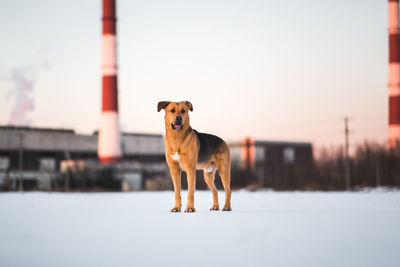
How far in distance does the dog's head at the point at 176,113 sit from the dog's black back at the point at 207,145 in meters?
0.50

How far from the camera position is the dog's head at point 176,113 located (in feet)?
19.5

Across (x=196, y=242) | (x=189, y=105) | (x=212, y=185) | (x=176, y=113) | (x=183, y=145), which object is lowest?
(x=196, y=242)

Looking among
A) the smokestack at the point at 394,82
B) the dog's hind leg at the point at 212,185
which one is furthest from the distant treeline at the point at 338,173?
the dog's hind leg at the point at 212,185

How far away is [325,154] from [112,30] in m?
18.3

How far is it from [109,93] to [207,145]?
97.6 ft

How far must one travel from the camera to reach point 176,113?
5949 mm

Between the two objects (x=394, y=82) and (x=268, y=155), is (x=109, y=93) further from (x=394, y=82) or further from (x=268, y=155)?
(x=394, y=82)

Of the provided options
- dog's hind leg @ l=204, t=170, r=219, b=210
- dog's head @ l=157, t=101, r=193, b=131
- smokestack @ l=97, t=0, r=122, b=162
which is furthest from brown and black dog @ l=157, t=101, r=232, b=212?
smokestack @ l=97, t=0, r=122, b=162

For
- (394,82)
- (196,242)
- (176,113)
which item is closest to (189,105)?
(176,113)

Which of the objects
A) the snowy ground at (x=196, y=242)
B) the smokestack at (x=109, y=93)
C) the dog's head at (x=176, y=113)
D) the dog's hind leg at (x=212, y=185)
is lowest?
the snowy ground at (x=196, y=242)

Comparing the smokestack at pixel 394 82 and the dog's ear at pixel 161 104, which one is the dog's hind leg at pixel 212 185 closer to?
the dog's ear at pixel 161 104

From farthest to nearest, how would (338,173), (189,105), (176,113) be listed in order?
1. (338,173)
2. (189,105)
3. (176,113)

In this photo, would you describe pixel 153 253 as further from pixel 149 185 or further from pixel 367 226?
pixel 149 185

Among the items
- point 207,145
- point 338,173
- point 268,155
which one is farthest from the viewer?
point 268,155
